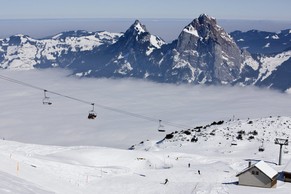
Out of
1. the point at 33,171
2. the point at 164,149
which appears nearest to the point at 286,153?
the point at 164,149

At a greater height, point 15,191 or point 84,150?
point 15,191

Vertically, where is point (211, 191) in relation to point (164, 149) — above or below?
above

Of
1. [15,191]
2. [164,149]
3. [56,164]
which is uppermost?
[15,191]

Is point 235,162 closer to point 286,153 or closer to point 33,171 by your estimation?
point 286,153

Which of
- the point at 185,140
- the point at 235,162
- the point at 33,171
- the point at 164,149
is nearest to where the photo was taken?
the point at 33,171

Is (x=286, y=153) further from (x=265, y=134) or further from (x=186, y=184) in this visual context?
(x=186, y=184)

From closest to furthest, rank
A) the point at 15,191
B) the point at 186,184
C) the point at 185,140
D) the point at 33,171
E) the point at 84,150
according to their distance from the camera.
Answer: the point at 15,191, the point at 33,171, the point at 186,184, the point at 84,150, the point at 185,140

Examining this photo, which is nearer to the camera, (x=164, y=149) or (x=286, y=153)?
(x=286, y=153)

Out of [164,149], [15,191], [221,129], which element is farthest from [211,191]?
[221,129]

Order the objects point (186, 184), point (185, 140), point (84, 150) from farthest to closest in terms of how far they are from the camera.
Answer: point (185, 140), point (84, 150), point (186, 184)
